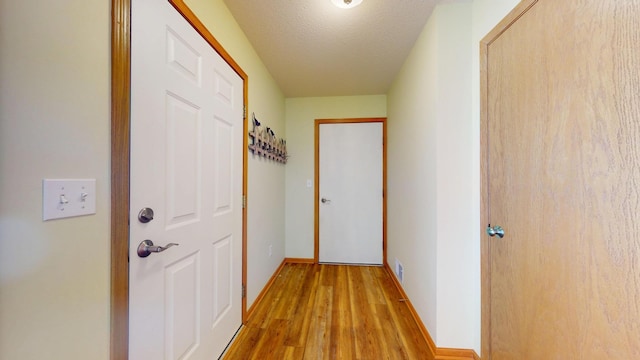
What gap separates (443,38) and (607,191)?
1206mm

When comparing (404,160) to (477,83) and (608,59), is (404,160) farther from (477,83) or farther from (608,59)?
Result: (608,59)

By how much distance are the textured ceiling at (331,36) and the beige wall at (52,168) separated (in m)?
1.09

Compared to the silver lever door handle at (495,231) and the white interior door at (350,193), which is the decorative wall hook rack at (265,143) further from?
the silver lever door handle at (495,231)

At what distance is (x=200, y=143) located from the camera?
1.24m

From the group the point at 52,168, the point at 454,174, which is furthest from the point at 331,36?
the point at 52,168

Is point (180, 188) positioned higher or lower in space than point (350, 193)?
higher

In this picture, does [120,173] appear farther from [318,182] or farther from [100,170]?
[318,182]

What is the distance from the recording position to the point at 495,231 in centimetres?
125

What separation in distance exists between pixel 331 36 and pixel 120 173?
66.5 inches

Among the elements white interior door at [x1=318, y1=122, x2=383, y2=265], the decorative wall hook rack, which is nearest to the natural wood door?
the decorative wall hook rack

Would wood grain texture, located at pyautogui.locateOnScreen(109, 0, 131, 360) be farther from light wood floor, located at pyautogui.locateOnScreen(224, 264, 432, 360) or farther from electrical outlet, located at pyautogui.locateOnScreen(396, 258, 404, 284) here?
electrical outlet, located at pyautogui.locateOnScreen(396, 258, 404, 284)

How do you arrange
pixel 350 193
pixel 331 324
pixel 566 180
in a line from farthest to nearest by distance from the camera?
pixel 350 193 < pixel 331 324 < pixel 566 180

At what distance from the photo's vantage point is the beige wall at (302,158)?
3.11 meters

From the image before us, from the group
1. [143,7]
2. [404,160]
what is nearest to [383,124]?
[404,160]
